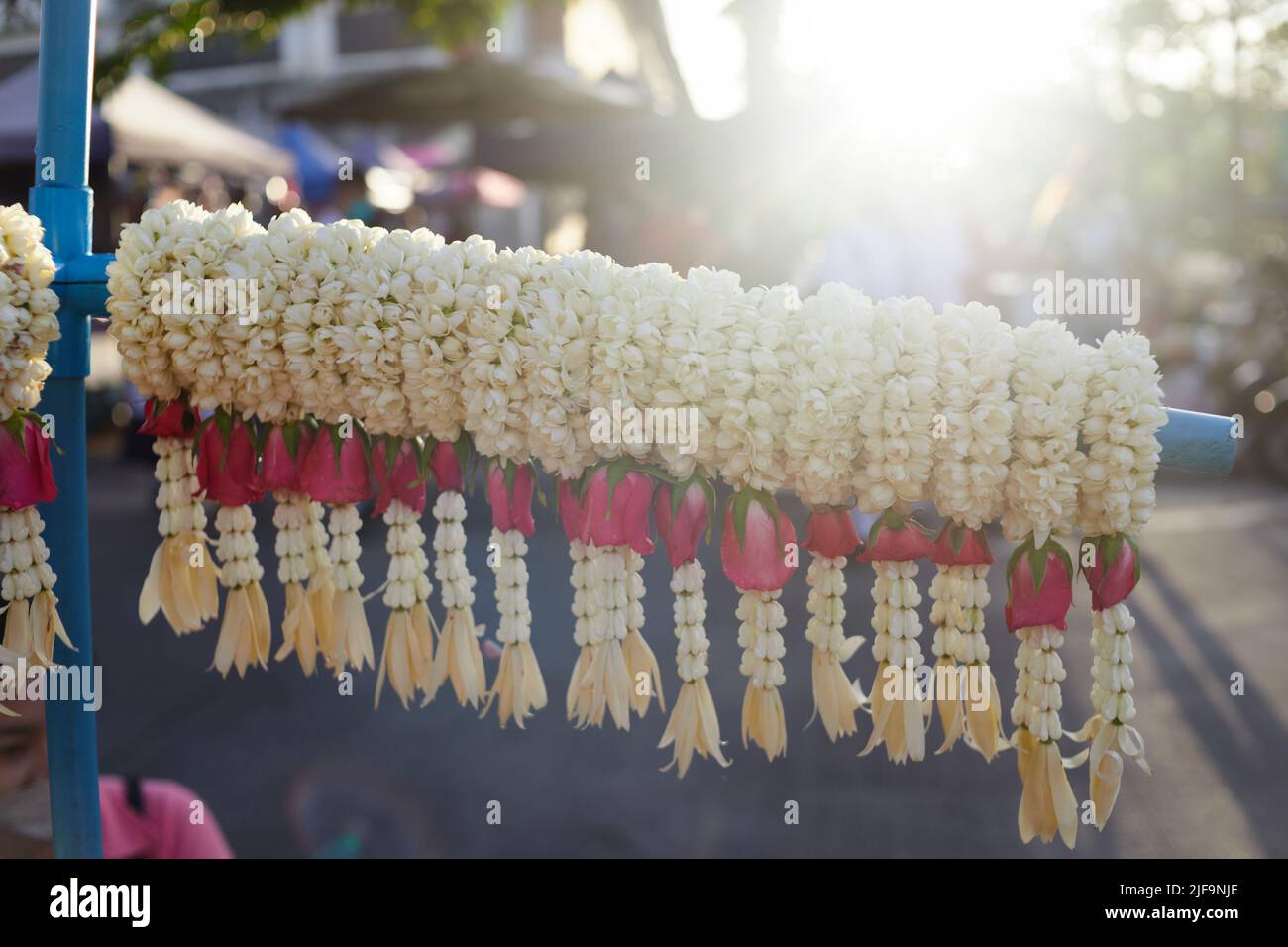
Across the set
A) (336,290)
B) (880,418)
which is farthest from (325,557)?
(880,418)

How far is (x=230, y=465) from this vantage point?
119 cm

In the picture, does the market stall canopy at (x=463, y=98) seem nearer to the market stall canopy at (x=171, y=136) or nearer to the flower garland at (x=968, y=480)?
the market stall canopy at (x=171, y=136)

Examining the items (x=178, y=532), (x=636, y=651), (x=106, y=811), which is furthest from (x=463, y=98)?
(x=636, y=651)

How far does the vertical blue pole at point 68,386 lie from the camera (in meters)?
1.24

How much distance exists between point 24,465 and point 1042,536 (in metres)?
0.99

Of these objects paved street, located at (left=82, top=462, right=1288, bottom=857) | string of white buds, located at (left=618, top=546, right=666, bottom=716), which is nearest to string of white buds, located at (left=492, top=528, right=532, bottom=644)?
string of white buds, located at (left=618, top=546, right=666, bottom=716)

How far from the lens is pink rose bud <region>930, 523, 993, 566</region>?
1004mm

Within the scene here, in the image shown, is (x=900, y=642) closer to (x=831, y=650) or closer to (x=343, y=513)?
(x=831, y=650)

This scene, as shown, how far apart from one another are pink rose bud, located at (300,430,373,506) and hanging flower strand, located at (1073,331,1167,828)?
693 millimetres

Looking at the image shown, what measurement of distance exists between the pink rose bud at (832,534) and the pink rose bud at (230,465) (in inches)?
23.1

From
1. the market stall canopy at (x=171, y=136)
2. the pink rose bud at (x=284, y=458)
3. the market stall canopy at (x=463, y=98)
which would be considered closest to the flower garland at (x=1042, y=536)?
the pink rose bud at (x=284, y=458)

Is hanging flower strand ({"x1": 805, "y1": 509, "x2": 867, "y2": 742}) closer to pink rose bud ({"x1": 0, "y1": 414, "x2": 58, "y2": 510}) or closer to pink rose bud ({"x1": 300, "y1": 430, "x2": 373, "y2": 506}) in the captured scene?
pink rose bud ({"x1": 300, "y1": 430, "x2": 373, "y2": 506})

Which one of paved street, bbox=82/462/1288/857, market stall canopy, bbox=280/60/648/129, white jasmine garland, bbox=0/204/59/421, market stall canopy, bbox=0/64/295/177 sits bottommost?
paved street, bbox=82/462/1288/857
